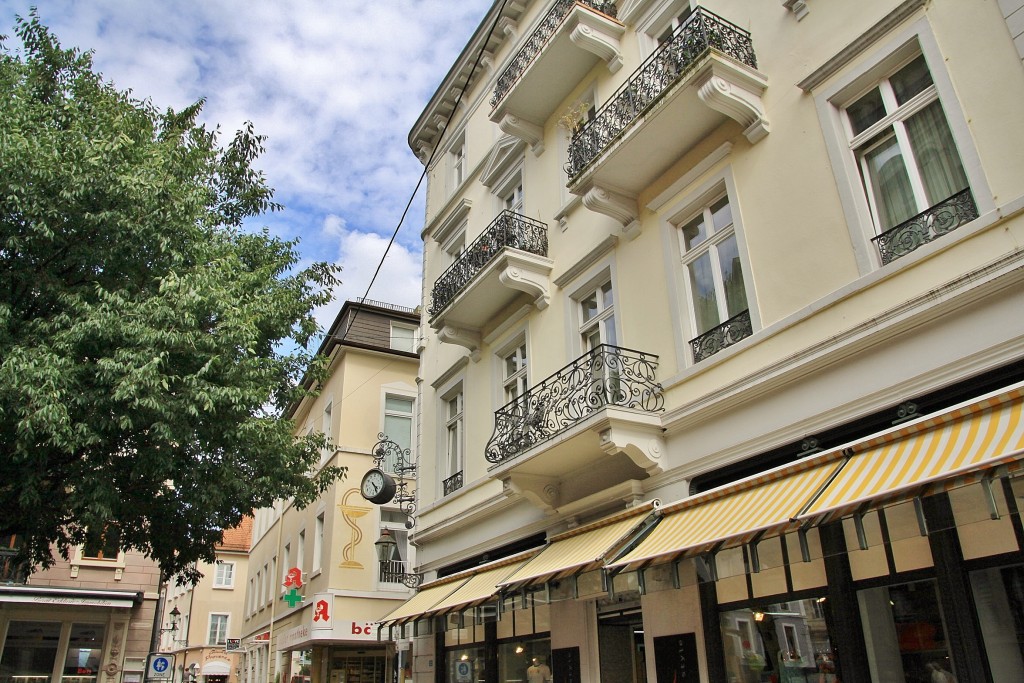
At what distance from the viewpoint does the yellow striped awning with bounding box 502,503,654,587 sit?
789 centimetres

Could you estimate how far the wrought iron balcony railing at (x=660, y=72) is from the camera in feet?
27.7

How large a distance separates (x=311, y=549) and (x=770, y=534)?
19064 mm

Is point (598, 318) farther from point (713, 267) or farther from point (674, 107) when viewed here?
point (674, 107)

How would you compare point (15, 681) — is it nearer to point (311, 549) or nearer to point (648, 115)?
point (311, 549)

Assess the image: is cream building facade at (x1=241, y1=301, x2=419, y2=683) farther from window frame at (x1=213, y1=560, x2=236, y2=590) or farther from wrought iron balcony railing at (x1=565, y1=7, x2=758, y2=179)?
window frame at (x1=213, y1=560, x2=236, y2=590)

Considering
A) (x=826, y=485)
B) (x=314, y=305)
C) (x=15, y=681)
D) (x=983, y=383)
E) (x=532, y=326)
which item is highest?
(x=314, y=305)

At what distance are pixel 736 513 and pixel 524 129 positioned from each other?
28.6 ft

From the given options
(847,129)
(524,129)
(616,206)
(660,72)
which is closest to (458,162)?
(524,129)

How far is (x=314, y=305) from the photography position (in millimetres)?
15398

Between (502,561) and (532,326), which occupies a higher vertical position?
(532,326)

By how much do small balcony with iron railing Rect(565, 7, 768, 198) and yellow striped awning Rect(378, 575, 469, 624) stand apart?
21.7ft

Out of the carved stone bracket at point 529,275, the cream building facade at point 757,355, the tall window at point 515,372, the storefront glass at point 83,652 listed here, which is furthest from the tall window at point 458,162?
the storefront glass at point 83,652

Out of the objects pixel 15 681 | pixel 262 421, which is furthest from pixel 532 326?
pixel 15 681

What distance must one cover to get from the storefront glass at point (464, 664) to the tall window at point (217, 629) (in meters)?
37.9
